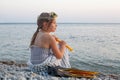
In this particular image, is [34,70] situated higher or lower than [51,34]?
lower

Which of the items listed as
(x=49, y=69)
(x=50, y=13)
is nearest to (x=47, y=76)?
(x=49, y=69)

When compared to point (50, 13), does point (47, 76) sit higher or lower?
lower

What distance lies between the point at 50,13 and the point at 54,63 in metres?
1.41

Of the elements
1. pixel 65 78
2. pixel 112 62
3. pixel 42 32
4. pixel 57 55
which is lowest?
pixel 112 62

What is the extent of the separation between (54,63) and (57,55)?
54 centimetres

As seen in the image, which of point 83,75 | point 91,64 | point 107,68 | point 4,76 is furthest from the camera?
point 91,64

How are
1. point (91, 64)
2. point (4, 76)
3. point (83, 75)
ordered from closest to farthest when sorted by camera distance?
point (4, 76) → point (83, 75) → point (91, 64)

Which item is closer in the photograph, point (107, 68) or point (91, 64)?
point (107, 68)

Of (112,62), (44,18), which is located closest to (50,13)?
(44,18)

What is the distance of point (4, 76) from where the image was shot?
30.0ft

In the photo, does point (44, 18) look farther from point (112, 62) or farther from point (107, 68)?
point (112, 62)

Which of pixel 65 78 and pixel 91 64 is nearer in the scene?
pixel 65 78

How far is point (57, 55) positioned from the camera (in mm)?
9188

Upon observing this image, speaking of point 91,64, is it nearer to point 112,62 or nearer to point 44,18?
point 112,62
